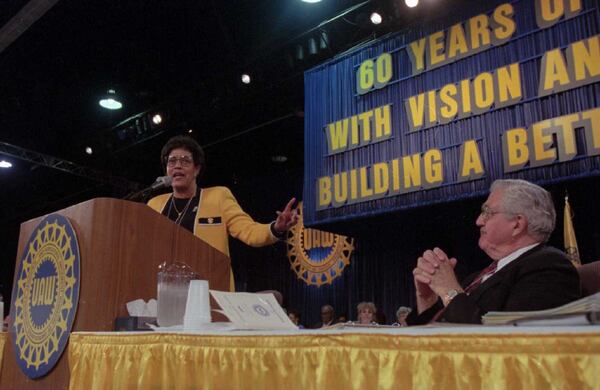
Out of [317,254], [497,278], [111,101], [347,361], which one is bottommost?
[347,361]

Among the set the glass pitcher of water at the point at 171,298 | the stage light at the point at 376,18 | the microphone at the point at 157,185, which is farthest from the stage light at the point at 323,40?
the glass pitcher of water at the point at 171,298

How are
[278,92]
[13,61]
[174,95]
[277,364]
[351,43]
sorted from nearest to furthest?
1. [277,364]
2. [351,43]
3. [13,61]
4. [278,92]
5. [174,95]

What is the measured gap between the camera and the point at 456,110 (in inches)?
174

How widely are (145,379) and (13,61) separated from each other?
227 inches

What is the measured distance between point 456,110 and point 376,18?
1.17 m

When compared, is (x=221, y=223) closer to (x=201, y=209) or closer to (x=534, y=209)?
(x=201, y=209)

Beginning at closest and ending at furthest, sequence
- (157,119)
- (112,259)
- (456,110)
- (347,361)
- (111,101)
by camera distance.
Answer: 1. (347,361)
2. (112,259)
3. (456,110)
4. (111,101)
5. (157,119)

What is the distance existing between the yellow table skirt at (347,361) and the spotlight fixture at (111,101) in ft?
19.2

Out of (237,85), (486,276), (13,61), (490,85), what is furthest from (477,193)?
(13,61)

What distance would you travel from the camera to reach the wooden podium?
1.46 m

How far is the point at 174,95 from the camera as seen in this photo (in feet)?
22.0

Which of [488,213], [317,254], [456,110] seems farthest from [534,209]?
[317,254]

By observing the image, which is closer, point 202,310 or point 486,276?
point 202,310

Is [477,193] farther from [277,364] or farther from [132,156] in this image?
[132,156]
